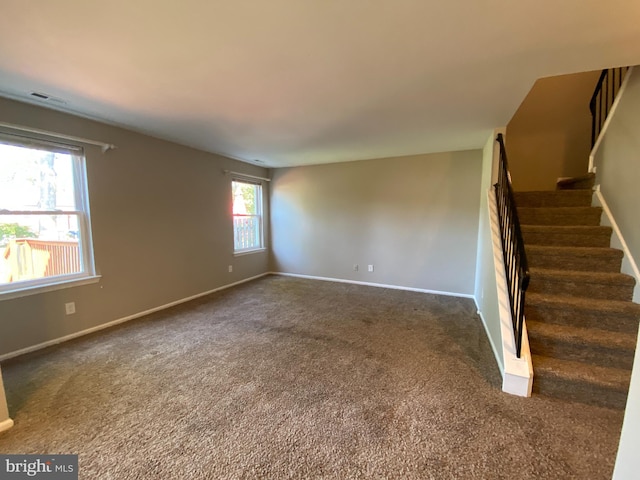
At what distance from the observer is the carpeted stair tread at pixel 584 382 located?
6.04ft

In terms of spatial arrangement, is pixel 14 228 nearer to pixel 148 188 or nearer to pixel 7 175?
pixel 7 175

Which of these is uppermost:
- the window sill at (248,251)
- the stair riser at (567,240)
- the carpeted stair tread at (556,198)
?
the carpeted stair tread at (556,198)

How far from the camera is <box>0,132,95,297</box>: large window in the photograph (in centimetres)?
247

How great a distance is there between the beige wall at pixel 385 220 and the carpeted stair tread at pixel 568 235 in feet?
4.60

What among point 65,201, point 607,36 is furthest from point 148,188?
point 607,36

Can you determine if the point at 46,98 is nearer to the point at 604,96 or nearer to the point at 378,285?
the point at 378,285

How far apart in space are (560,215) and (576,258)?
2.07ft

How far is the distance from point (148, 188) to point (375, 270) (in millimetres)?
3688

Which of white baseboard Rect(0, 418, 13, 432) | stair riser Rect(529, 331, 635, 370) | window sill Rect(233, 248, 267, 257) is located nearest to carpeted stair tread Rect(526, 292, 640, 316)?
stair riser Rect(529, 331, 635, 370)

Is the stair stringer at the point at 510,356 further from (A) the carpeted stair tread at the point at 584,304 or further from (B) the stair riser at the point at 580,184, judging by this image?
(B) the stair riser at the point at 580,184

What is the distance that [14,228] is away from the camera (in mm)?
2518

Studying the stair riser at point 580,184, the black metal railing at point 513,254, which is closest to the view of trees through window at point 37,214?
the black metal railing at point 513,254

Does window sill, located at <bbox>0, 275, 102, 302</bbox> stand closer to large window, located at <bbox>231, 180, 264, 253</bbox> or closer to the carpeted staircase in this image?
large window, located at <bbox>231, 180, 264, 253</bbox>

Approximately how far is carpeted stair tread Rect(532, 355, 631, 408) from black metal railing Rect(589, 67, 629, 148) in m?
2.64
